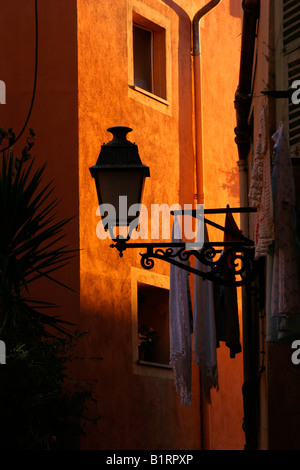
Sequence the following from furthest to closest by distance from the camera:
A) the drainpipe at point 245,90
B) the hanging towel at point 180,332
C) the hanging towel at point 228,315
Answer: the drainpipe at point 245,90 < the hanging towel at point 180,332 < the hanging towel at point 228,315

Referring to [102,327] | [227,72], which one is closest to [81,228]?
[102,327]

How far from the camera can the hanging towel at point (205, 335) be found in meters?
Answer: 10.7

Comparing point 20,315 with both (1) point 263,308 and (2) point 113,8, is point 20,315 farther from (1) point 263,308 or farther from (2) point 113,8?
(2) point 113,8

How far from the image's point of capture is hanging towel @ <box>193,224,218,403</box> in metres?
10.7

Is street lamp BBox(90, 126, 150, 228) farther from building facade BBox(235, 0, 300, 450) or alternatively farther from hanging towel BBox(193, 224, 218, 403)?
hanging towel BBox(193, 224, 218, 403)

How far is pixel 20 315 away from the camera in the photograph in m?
10.7

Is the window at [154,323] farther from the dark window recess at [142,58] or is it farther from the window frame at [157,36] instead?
the dark window recess at [142,58]

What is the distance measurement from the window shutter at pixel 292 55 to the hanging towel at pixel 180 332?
3.01m

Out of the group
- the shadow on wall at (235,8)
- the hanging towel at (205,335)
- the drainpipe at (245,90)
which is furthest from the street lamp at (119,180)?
the shadow on wall at (235,8)

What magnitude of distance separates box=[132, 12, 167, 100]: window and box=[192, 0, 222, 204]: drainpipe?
0.81 meters

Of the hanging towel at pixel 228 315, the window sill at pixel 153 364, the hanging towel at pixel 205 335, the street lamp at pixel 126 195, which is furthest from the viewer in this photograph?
the window sill at pixel 153 364

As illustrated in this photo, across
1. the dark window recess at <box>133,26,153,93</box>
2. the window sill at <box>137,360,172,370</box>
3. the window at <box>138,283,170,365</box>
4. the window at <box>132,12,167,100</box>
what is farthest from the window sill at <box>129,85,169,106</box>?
the window sill at <box>137,360,172,370</box>

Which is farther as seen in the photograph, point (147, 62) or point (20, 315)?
point (147, 62)

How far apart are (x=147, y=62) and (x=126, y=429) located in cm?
566
